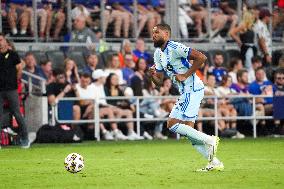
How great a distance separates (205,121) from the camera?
24.4 m

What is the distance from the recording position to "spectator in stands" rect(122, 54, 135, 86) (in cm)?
2427

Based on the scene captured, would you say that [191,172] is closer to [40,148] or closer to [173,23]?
[40,148]

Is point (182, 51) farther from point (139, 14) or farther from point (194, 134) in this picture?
point (139, 14)

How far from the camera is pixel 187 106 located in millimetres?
13859

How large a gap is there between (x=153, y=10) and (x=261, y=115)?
510 cm

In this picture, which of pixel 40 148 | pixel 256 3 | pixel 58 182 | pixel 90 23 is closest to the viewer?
pixel 58 182

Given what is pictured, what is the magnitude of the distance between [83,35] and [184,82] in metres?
12.3

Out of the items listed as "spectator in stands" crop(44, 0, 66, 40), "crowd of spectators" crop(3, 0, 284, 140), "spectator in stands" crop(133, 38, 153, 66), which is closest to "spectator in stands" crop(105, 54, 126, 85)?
"crowd of spectators" crop(3, 0, 284, 140)

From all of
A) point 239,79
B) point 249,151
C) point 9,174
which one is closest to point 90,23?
point 239,79

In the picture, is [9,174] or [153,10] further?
[153,10]

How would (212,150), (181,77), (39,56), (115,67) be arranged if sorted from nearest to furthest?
(212,150)
(181,77)
(115,67)
(39,56)

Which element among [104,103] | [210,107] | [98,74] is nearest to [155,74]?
[104,103]

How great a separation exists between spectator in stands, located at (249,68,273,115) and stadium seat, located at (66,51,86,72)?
4287mm

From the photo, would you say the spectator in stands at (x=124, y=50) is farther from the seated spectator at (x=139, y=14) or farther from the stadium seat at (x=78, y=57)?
the seated spectator at (x=139, y=14)
